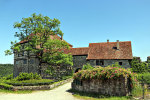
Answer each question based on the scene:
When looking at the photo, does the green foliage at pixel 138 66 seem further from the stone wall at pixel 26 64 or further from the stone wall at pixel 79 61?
the stone wall at pixel 26 64

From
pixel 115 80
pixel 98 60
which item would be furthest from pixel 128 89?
pixel 98 60

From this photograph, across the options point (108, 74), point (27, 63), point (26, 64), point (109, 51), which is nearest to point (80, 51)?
point (109, 51)

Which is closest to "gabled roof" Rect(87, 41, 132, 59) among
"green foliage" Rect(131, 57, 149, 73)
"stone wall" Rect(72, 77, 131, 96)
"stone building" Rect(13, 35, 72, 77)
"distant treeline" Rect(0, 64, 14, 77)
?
"green foliage" Rect(131, 57, 149, 73)

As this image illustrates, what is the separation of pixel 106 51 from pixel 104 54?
1006 mm

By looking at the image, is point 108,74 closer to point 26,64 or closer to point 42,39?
point 42,39

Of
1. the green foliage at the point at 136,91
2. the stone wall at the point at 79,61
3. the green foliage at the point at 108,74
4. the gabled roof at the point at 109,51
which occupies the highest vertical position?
the gabled roof at the point at 109,51

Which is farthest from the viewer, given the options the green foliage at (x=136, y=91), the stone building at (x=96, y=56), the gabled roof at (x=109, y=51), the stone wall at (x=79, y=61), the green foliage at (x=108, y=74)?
the stone wall at (x=79, y=61)

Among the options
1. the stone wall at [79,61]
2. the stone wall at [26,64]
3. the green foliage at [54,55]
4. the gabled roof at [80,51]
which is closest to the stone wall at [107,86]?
the green foliage at [54,55]

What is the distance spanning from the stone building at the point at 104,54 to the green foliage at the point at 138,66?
3.03 ft

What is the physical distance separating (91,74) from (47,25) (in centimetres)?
1494

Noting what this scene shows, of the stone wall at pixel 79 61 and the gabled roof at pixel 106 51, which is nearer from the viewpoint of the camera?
the gabled roof at pixel 106 51

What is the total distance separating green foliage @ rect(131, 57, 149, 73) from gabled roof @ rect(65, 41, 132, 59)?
3.91ft

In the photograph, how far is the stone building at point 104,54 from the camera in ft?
82.4

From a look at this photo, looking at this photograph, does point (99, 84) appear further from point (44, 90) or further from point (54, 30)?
point (54, 30)
